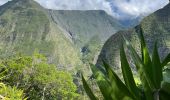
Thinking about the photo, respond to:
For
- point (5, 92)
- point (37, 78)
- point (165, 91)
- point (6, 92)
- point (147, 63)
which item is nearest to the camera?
point (165, 91)

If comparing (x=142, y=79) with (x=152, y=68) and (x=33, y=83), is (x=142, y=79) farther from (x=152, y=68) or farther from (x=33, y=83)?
(x=33, y=83)

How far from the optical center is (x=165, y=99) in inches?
84.3

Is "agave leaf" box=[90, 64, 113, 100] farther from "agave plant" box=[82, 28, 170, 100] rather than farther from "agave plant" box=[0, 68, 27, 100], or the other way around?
"agave plant" box=[0, 68, 27, 100]

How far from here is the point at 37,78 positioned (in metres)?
49.2

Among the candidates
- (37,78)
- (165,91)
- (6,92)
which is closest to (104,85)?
(165,91)

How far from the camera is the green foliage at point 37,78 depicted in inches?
1907

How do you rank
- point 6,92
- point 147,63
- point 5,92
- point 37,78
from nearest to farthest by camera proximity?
point 147,63
point 5,92
point 6,92
point 37,78

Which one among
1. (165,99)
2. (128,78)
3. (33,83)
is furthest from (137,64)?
(33,83)

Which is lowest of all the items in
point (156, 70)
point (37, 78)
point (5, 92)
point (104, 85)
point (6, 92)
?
point (37, 78)

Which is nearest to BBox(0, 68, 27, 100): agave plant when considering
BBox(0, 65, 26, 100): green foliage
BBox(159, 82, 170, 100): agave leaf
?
BBox(0, 65, 26, 100): green foliage

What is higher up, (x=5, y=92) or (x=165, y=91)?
(x=165, y=91)

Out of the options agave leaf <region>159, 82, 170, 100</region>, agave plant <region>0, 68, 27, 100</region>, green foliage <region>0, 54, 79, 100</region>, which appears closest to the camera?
agave leaf <region>159, 82, 170, 100</region>

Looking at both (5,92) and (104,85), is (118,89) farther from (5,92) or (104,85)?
(5,92)

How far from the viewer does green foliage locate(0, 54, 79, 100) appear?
48438 millimetres
